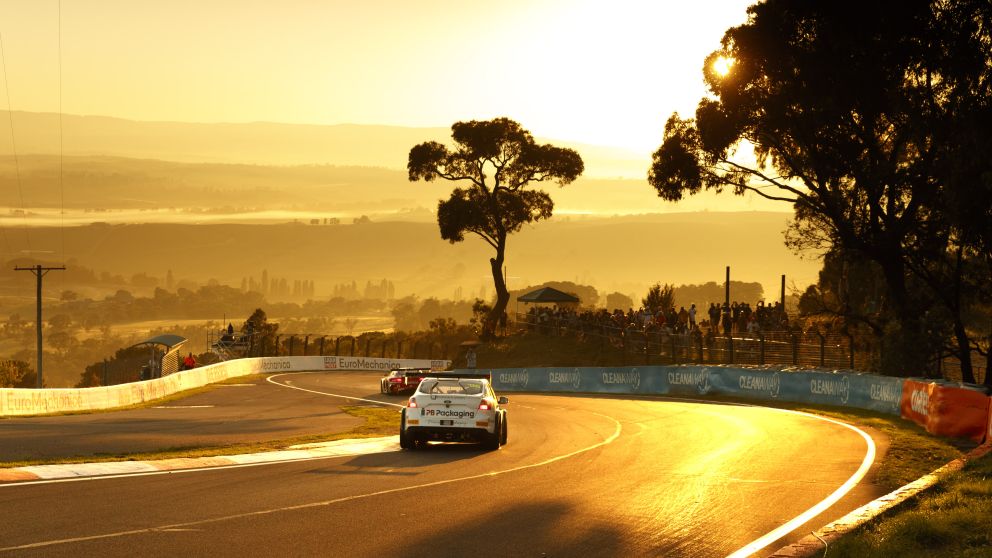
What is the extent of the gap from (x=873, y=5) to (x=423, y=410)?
24370 millimetres

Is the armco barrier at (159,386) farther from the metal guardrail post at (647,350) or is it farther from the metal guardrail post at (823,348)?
the metal guardrail post at (823,348)

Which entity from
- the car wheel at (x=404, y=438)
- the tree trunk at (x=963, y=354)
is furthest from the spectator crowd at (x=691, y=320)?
the car wheel at (x=404, y=438)

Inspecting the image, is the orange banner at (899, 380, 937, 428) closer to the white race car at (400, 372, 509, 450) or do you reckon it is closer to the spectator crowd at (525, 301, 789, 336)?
the white race car at (400, 372, 509, 450)

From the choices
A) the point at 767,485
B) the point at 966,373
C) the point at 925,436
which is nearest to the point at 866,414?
the point at 925,436

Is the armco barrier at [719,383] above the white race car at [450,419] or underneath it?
Answer: underneath

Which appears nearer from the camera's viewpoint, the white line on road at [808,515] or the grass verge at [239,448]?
the white line on road at [808,515]

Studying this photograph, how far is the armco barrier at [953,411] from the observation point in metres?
21.5

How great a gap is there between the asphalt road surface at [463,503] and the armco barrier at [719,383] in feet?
35.3

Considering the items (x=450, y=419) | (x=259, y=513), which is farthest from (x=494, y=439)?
(x=259, y=513)

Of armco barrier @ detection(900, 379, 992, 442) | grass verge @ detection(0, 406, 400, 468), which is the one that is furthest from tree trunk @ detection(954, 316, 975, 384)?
grass verge @ detection(0, 406, 400, 468)

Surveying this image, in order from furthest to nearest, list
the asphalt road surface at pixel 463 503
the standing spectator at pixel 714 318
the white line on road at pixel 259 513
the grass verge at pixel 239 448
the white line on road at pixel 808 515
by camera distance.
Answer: the standing spectator at pixel 714 318
the grass verge at pixel 239 448
the white line on road at pixel 808 515
the asphalt road surface at pixel 463 503
the white line on road at pixel 259 513

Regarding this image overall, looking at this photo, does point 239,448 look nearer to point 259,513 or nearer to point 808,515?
point 259,513

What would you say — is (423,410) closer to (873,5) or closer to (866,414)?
(866,414)

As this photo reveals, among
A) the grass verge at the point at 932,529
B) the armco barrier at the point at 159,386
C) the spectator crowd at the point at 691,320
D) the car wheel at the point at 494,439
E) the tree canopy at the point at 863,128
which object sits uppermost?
the tree canopy at the point at 863,128
